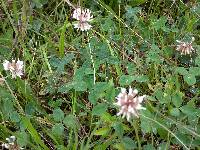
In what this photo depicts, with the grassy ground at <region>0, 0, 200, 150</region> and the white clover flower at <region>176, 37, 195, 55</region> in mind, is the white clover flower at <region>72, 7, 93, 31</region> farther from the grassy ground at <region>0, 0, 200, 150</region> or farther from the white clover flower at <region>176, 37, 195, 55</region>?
the white clover flower at <region>176, 37, 195, 55</region>

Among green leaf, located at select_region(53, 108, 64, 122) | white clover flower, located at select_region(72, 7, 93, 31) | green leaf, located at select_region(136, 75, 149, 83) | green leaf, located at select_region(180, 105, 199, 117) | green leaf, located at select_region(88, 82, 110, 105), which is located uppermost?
white clover flower, located at select_region(72, 7, 93, 31)

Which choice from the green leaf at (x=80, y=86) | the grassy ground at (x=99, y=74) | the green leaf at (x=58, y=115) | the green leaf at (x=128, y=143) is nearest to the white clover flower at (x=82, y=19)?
the grassy ground at (x=99, y=74)

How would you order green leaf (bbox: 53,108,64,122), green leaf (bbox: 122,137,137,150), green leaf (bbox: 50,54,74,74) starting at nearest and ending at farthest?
green leaf (bbox: 122,137,137,150)
green leaf (bbox: 53,108,64,122)
green leaf (bbox: 50,54,74,74)

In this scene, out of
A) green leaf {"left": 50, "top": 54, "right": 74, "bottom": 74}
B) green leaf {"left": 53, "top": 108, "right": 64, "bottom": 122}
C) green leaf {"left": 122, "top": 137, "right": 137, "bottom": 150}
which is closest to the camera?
green leaf {"left": 122, "top": 137, "right": 137, "bottom": 150}

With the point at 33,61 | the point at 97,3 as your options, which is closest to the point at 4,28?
the point at 33,61

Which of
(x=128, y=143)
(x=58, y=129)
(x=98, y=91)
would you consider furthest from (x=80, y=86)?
(x=128, y=143)

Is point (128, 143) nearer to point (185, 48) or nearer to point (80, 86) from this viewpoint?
point (80, 86)

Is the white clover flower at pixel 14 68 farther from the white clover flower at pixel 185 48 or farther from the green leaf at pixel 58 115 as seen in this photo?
the white clover flower at pixel 185 48

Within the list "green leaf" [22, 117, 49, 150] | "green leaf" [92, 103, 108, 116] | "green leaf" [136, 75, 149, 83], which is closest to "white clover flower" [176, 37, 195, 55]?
"green leaf" [136, 75, 149, 83]

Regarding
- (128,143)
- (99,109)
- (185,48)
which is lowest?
(128,143)
